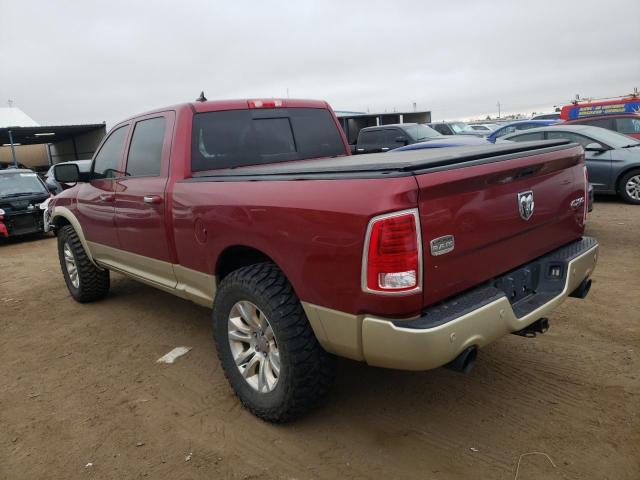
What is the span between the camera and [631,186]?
9234 mm

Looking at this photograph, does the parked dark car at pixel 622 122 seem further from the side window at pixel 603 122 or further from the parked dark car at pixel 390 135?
the parked dark car at pixel 390 135

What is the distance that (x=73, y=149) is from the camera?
1288 inches

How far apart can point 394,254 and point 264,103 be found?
246cm

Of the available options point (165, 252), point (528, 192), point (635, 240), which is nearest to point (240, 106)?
point (165, 252)

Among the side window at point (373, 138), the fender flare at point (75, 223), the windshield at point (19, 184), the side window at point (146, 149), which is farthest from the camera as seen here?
the side window at point (373, 138)

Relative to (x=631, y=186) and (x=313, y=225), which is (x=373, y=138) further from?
(x=313, y=225)

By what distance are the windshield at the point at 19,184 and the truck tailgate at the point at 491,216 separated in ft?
37.2

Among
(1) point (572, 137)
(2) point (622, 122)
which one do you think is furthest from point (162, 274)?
(2) point (622, 122)

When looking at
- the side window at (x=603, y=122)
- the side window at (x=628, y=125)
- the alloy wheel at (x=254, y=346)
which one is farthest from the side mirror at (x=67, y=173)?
the side window at (x=628, y=125)

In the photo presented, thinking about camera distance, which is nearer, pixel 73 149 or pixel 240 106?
pixel 240 106

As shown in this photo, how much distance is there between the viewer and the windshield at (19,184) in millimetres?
11289

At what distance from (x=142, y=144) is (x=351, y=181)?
8.15ft

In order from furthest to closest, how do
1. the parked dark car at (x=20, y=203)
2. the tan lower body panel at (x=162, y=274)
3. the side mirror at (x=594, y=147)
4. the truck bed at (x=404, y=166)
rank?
the parked dark car at (x=20, y=203) → the side mirror at (x=594, y=147) → the tan lower body panel at (x=162, y=274) → the truck bed at (x=404, y=166)

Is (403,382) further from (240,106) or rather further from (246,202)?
(240,106)
